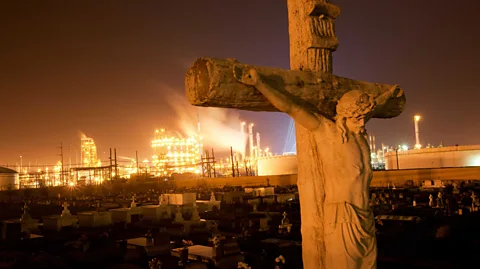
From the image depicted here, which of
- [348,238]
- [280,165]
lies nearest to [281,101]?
[348,238]

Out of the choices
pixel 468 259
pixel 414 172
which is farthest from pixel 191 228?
pixel 414 172

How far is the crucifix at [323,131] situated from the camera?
148 inches

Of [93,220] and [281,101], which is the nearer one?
[281,101]

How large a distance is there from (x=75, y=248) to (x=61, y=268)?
349 cm

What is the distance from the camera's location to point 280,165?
6994 cm

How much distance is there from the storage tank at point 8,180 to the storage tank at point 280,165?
38944 millimetres

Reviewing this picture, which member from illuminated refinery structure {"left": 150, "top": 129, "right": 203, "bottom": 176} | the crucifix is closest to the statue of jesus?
the crucifix

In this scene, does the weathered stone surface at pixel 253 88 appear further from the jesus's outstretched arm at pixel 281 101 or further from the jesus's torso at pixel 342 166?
the jesus's torso at pixel 342 166

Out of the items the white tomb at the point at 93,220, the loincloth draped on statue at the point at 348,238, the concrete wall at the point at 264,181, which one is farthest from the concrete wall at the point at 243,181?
the loincloth draped on statue at the point at 348,238

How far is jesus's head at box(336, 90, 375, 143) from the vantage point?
12.7 ft

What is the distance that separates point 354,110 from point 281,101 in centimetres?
78

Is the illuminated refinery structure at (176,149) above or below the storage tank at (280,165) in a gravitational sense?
above

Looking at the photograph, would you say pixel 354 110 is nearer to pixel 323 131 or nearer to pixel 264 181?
pixel 323 131

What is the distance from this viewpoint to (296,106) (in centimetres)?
376
